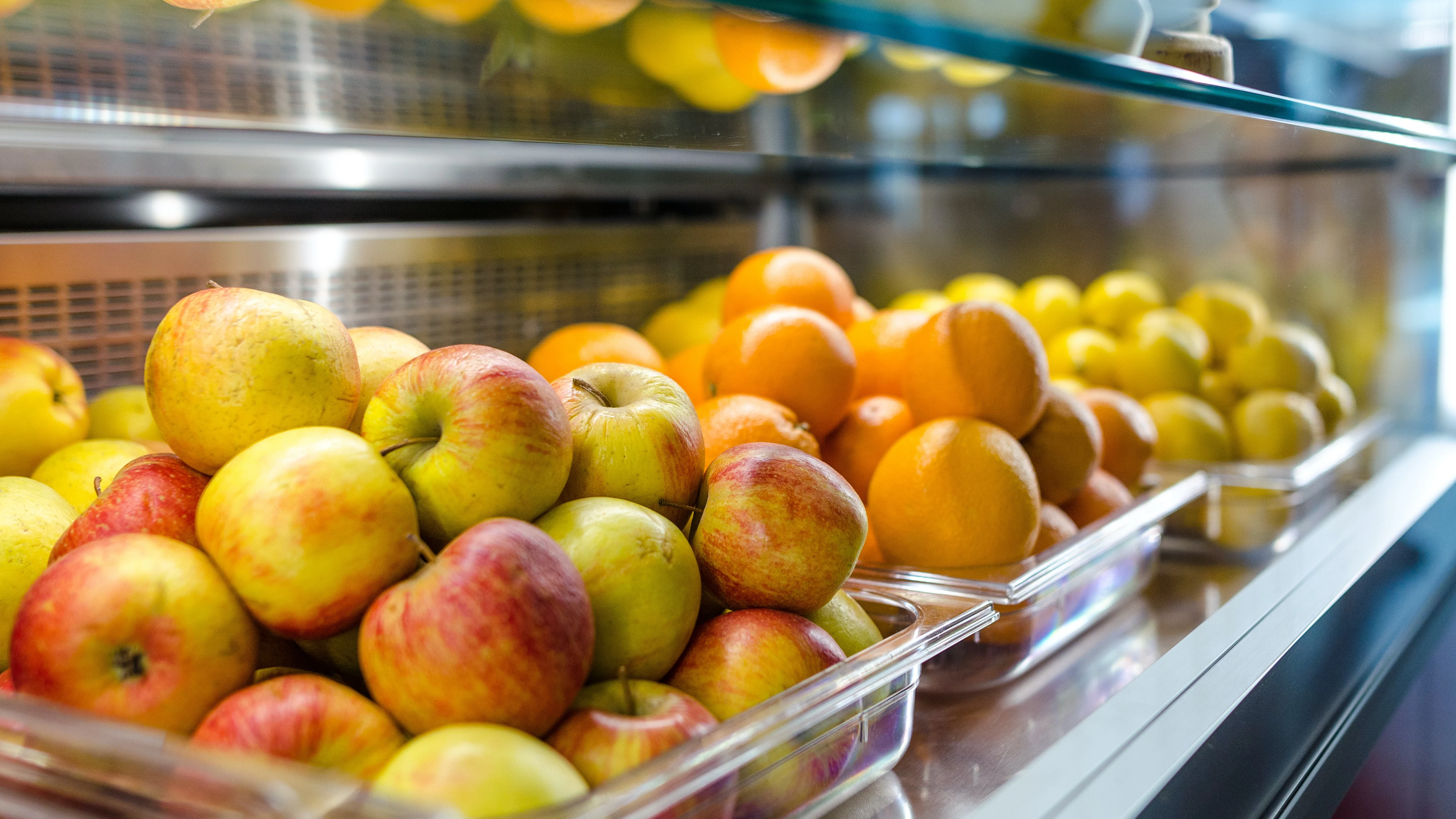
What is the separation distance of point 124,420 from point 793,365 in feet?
2.23

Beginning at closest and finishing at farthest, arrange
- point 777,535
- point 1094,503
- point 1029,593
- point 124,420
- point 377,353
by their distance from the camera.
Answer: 1. point 777,535
2. point 377,353
3. point 1029,593
4. point 124,420
5. point 1094,503

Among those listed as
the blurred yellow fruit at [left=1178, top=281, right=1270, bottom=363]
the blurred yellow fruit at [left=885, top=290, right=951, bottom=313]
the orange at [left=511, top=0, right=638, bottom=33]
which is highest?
the orange at [left=511, top=0, right=638, bottom=33]

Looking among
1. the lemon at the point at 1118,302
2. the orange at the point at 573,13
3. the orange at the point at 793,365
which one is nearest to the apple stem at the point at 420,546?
the orange at the point at 573,13

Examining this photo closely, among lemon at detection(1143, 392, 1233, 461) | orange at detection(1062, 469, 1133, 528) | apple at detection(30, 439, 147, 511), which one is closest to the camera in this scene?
apple at detection(30, 439, 147, 511)

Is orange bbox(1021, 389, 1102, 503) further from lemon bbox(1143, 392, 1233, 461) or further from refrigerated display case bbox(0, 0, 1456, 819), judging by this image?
lemon bbox(1143, 392, 1233, 461)

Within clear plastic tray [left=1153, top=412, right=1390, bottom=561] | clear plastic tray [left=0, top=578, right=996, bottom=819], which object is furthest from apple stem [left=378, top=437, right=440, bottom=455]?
clear plastic tray [left=1153, top=412, right=1390, bottom=561]

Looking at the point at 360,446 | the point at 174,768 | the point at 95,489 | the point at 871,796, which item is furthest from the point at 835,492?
the point at 95,489

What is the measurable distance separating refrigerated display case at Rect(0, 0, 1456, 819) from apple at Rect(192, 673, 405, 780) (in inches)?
2.3

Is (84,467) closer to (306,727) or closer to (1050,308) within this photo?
(306,727)

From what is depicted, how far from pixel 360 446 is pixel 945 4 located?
1.55 feet

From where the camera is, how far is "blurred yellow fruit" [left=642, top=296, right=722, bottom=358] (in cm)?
165

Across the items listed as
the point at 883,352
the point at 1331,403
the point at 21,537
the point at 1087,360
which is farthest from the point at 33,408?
the point at 1331,403

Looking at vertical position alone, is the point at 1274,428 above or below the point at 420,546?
below

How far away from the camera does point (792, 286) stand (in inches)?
54.9
